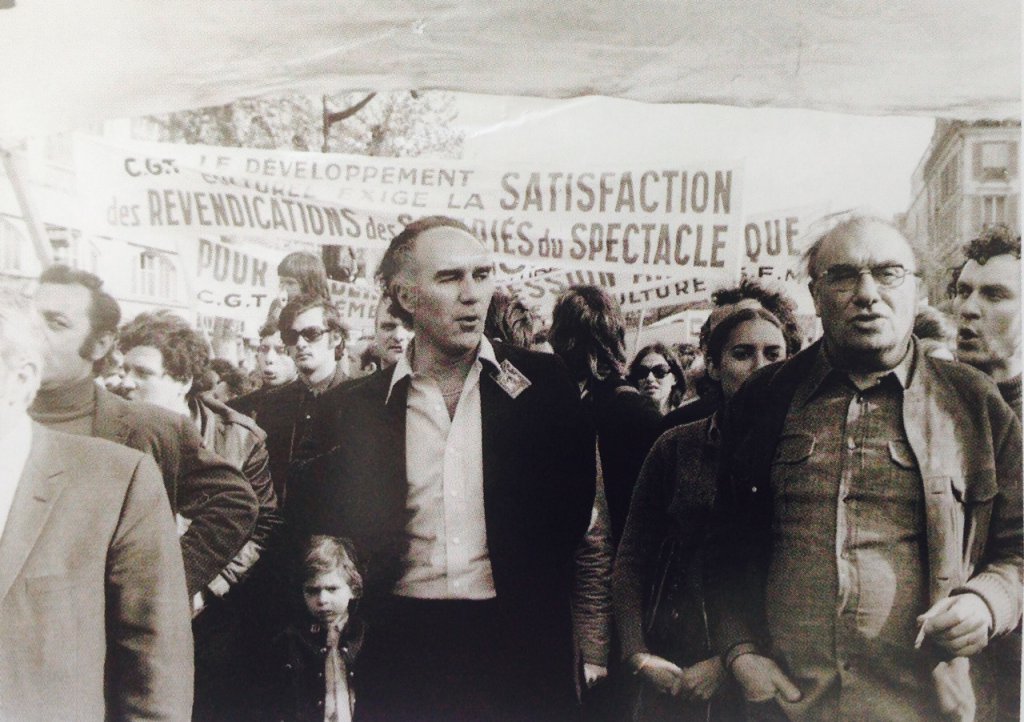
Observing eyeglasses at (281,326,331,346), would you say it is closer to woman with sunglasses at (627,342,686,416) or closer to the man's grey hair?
woman with sunglasses at (627,342,686,416)

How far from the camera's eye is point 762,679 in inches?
110

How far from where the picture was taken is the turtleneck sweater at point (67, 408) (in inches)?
119

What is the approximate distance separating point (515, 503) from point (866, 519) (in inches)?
40.8

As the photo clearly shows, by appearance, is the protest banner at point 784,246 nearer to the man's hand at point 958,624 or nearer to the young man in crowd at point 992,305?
the young man in crowd at point 992,305

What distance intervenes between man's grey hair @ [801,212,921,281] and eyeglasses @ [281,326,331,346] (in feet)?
4.96

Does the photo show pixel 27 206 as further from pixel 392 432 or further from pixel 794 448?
pixel 794 448

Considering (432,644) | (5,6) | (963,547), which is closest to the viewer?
(963,547)

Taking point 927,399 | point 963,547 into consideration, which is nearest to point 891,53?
point 927,399

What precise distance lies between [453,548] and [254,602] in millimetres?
689

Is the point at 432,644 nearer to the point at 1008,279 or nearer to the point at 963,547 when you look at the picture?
the point at 963,547

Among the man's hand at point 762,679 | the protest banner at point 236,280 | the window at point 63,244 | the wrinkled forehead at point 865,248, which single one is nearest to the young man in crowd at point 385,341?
the protest banner at point 236,280

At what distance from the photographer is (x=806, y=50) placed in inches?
114

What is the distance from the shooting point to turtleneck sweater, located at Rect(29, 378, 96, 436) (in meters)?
3.02

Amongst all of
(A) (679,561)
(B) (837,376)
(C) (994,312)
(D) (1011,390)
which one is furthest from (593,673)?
(C) (994,312)
